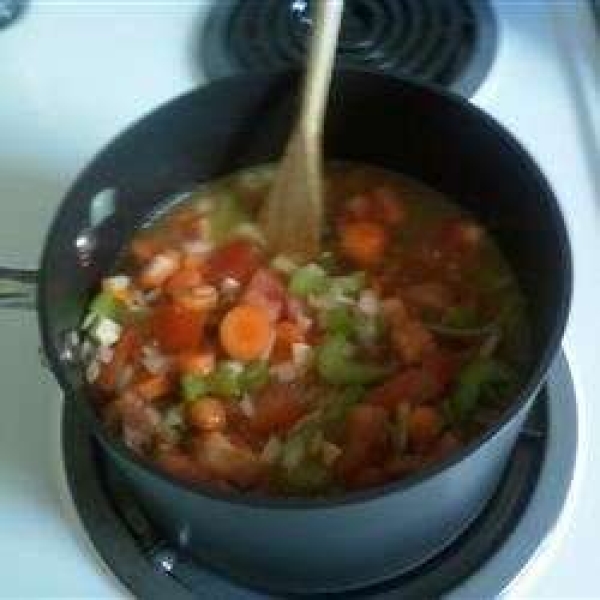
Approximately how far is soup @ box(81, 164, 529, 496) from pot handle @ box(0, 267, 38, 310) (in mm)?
56

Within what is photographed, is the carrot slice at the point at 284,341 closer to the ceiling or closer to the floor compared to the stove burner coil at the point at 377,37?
closer to the floor

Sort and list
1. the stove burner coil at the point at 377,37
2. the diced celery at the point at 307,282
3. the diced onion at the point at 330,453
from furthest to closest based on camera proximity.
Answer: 1. the stove burner coil at the point at 377,37
2. the diced celery at the point at 307,282
3. the diced onion at the point at 330,453

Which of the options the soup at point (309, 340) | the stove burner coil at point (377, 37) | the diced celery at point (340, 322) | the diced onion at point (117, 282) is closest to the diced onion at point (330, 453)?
the soup at point (309, 340)

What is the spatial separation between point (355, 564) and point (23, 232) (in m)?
0.40

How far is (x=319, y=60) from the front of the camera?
0.81 m

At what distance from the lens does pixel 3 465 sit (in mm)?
829

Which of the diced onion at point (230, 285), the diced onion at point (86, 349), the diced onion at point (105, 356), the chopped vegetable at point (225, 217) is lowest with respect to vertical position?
the diced onion at point (105, 356)

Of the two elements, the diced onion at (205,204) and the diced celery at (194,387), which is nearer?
the diced celery at (194,387)

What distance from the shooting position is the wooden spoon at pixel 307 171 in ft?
2.67

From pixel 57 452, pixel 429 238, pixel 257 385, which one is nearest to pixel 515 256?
pixel 429 238

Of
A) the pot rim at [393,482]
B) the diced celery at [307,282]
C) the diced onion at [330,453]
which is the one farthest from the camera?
the diced celery at [307,282]

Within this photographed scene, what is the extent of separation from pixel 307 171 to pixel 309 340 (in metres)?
0.12

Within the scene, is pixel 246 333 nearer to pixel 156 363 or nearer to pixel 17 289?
pixel 156 363

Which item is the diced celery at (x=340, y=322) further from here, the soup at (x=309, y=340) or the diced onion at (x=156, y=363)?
the diced onion at (x=156, y=363)
